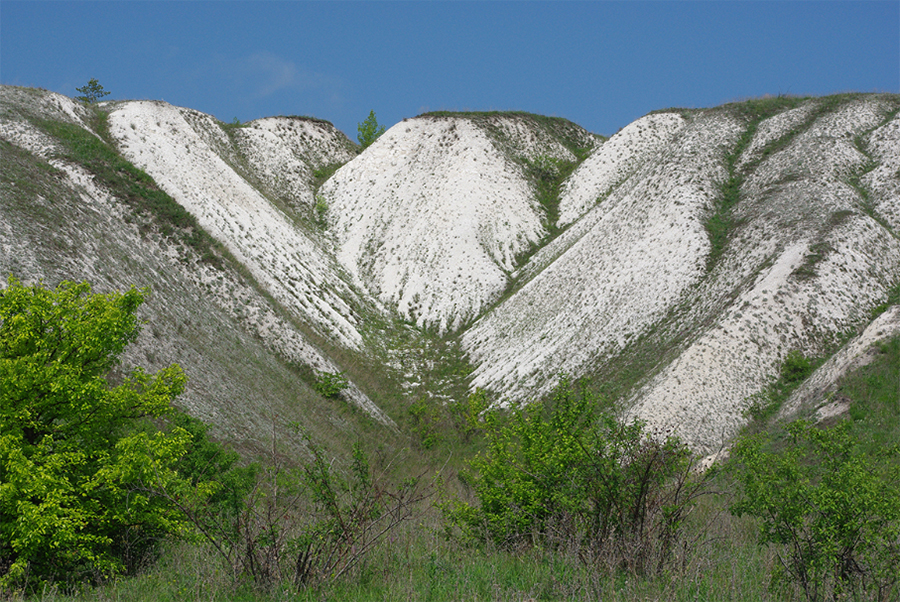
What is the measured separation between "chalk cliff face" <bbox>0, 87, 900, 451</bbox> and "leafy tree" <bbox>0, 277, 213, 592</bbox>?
13306 mm

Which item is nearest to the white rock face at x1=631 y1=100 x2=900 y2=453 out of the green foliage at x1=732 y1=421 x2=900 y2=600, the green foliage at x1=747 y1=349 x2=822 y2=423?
the green foliage at x1=747 y1=349 x2=822 y2=423

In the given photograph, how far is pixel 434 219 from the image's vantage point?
5056 cm

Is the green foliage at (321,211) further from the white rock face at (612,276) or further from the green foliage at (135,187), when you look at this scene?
the white rock face at (612,276)

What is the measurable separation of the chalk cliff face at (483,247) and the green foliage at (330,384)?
616 mm

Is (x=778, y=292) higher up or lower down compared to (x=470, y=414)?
lower down

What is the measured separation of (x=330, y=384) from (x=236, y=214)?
54.2 ft

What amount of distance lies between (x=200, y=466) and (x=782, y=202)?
31130 mm

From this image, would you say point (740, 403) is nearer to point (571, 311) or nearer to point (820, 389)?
point (820, 389)

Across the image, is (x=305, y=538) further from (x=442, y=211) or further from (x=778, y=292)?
(x=442, y=211)

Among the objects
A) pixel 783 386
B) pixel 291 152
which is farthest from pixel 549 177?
pixel 783 386

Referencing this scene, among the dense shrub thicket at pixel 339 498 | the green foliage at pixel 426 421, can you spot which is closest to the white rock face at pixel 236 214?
the green foliage at pixel 426 421

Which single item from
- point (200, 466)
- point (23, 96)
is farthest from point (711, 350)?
point (23, 96)

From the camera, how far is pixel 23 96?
140ft

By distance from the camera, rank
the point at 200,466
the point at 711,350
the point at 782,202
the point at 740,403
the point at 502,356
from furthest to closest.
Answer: the point at 502,356, the point at 782,202, the point at 711,350, the point at 740,403, the point at 200,466
